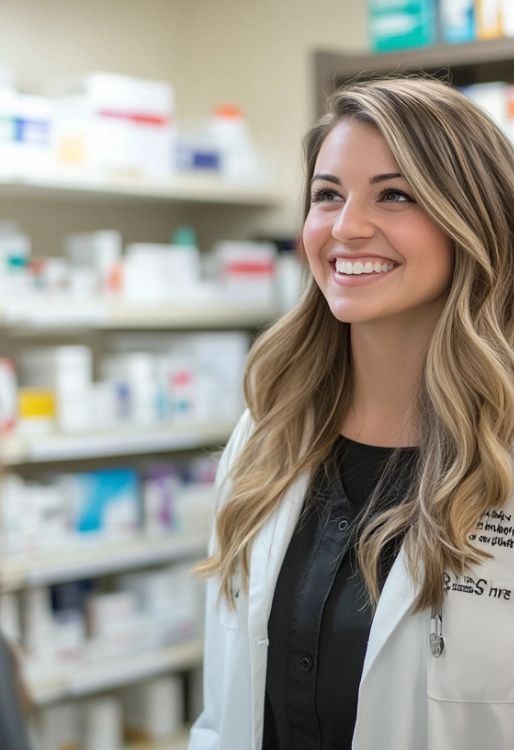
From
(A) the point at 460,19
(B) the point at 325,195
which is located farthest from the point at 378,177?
(A) the point at 460,19

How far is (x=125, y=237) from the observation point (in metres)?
4.14

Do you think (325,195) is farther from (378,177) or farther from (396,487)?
(396,487)

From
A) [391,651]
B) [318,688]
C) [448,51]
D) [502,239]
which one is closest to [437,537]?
[391,651]

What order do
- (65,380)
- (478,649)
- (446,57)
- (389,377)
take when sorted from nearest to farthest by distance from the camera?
1. (478,649)
2. (389,377)
3. (446,57)
4. (65,380)

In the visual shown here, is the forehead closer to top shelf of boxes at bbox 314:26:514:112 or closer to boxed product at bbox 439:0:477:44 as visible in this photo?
top shelf of boxes at bbox 314:26:514:112

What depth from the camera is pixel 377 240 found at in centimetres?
164

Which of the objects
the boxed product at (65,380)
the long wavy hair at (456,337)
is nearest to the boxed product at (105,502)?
the boxed product at (65,380)

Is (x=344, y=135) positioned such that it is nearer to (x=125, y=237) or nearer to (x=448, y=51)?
(x=448, y=51)

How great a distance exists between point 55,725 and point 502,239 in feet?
8.11

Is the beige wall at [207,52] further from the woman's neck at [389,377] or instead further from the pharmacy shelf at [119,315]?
the woman's neck at [389,377]

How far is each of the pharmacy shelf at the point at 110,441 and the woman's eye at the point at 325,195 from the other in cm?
167

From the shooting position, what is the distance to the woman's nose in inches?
64.4

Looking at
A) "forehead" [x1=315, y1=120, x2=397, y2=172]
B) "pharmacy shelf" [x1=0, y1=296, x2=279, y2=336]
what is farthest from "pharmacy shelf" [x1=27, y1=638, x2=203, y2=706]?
"forehead" [x1=315, y1=120, x2=397, y2=172]

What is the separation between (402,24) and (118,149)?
3.19 ft
